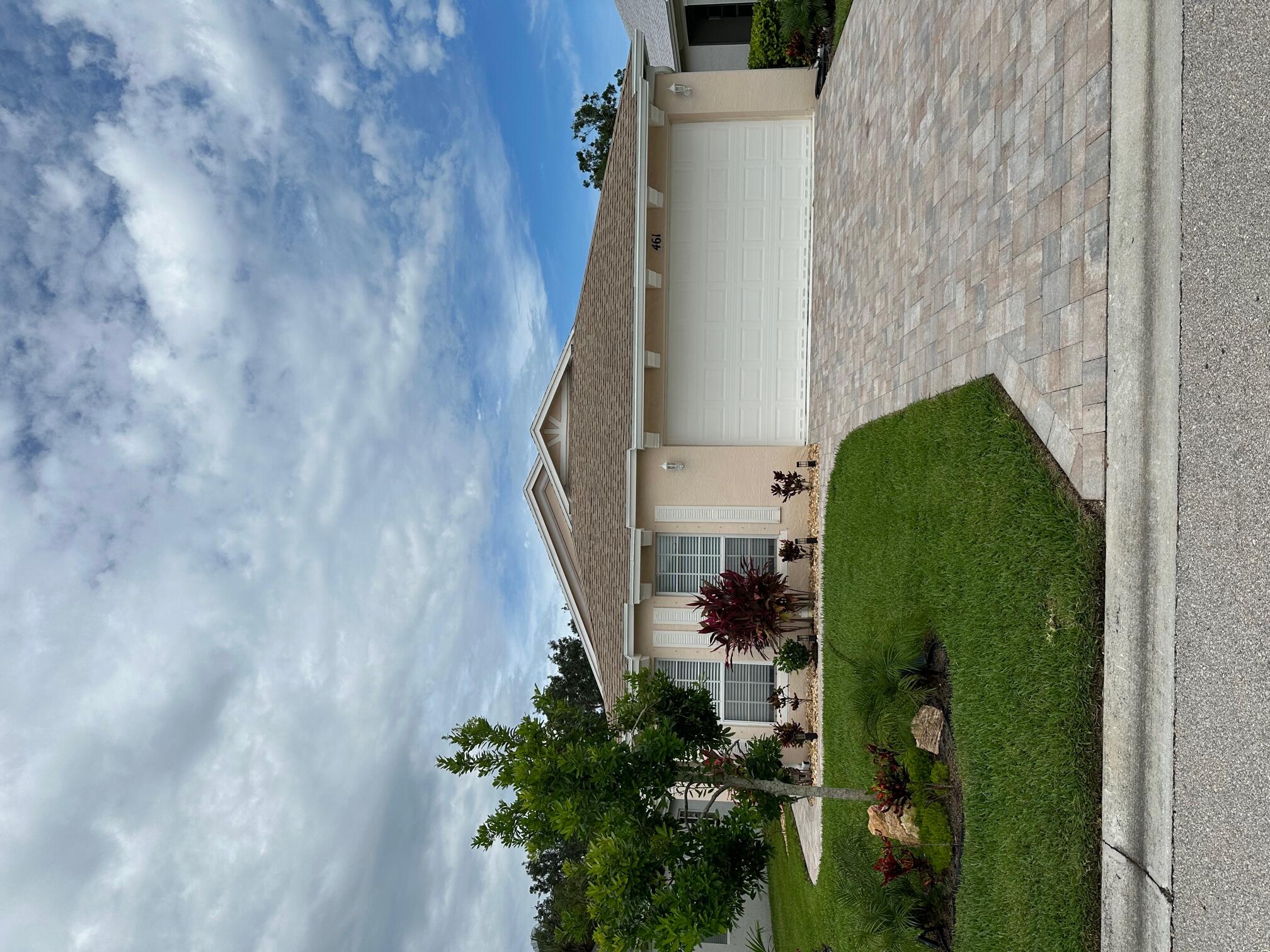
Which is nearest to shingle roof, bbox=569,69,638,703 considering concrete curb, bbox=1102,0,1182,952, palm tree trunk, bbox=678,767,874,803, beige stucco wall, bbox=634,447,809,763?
beige stucco wall, bbox=634,447,809,763

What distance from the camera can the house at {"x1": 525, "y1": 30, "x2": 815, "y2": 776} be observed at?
48.8ft

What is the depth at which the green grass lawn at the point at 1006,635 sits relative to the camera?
5250mm

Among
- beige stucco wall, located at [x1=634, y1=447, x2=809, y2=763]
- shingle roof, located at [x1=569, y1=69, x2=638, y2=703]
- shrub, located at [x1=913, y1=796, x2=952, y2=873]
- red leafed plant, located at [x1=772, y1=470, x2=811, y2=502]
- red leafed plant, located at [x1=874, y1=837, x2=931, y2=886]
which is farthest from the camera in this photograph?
shingle roof, located at [x1=569, y1=69, x2=638, y2=703]

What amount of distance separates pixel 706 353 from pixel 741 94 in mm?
5269

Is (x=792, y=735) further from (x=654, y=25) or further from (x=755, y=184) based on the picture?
(x=654, y=25)

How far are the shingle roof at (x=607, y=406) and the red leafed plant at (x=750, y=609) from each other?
202cm

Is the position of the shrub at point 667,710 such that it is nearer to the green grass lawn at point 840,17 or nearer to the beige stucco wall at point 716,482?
the beige stucco wall at point 716,482

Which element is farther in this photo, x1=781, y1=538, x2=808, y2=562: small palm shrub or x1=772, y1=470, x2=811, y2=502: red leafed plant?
x1=781, y1=538, x2=808, y2=562: small palm shrub

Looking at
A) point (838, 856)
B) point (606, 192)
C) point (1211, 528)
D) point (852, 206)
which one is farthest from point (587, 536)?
point (1211, 528)

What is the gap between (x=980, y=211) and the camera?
7.08 metres

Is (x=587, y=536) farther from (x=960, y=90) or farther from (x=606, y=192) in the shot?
(x=960, y=90)

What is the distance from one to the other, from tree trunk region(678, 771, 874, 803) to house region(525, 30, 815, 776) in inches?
A: 257

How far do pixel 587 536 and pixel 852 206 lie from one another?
906cm

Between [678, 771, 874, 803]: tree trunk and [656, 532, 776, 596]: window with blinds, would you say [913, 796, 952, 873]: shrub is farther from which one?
[656, 532, 776, 596]: window with blinds
